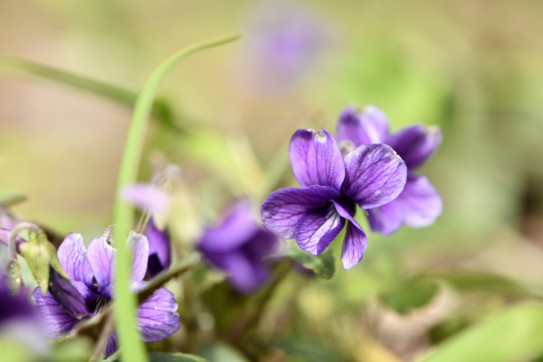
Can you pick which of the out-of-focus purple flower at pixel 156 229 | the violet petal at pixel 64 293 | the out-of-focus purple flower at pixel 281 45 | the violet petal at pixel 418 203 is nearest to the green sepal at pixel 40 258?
the violet petal at pixel 64 293

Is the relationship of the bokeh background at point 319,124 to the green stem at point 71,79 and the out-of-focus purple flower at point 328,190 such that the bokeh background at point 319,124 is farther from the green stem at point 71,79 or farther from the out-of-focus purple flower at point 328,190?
the out-of-focus purple flower at point 328,190

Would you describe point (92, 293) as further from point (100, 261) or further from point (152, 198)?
point (152, 198)

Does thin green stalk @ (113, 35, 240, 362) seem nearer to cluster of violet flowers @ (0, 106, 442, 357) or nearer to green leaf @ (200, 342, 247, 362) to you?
cluster of violet flowers @ (0, 106, 442, 357)

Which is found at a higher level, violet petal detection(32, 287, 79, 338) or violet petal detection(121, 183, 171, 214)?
violet petal detection(121, 183, 171, 214)

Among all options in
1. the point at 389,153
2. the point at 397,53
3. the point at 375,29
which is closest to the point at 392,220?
the point at 389,153

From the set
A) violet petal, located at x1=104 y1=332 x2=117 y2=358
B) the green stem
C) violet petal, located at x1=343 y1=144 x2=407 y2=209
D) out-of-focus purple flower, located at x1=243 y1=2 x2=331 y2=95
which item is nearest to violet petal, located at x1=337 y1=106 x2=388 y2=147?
violet petal, located at x1=343 y1=144 x2=407 y2=209

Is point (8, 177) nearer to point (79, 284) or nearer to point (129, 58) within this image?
point (129, 58)
